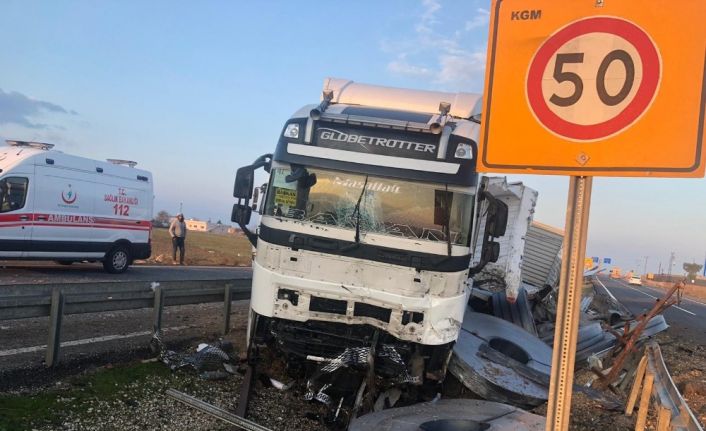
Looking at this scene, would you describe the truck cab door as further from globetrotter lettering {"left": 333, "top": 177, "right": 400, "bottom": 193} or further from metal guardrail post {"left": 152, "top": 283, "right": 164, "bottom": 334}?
globetrotter lettering {"left": 333, "top": 177, "right": 400, "bottom": 193}

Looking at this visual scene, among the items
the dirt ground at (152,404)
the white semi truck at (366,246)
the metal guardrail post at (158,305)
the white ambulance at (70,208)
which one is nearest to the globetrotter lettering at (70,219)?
the white ambulance at (70,208)

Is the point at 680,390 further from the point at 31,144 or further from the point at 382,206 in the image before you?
the point at 31,144

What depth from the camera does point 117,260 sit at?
→ 15695mm

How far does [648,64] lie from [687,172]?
1.59ft

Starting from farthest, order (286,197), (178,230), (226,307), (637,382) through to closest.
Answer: (178,230) < (226,307) < (637,382) < (286,197)

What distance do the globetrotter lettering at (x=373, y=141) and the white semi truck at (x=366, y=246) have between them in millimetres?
11

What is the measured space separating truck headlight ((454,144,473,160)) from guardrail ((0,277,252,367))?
432 cm

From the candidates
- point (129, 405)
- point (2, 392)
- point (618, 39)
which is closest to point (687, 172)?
point (618, 39)

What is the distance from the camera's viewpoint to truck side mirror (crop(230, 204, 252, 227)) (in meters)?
6.52

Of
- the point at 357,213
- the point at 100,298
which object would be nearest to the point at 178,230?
the point at 100,298

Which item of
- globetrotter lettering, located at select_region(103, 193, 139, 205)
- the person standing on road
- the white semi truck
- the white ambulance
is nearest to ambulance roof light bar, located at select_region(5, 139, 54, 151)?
the white ambulance

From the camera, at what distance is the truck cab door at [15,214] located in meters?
12.9

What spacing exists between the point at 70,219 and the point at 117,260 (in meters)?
1.97

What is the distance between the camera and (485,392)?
5.90 meters
